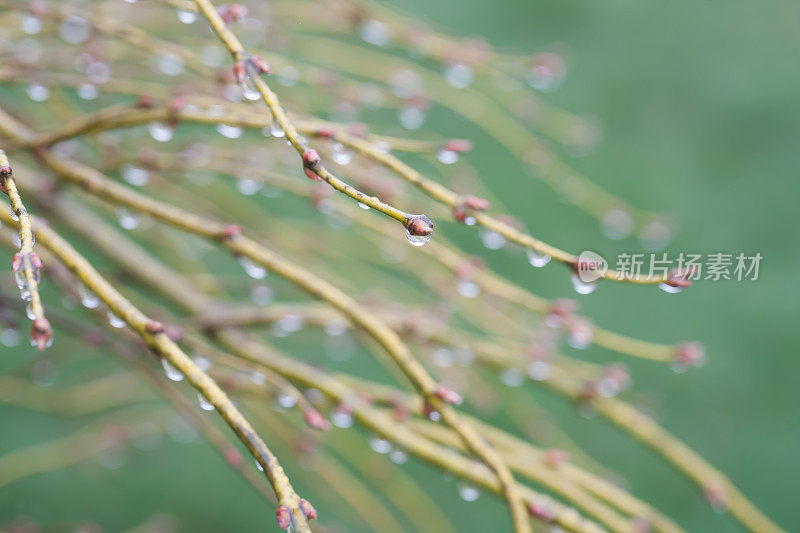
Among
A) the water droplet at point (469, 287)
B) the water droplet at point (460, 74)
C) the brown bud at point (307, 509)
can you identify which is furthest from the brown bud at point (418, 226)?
the water droplet at point (460, 74)

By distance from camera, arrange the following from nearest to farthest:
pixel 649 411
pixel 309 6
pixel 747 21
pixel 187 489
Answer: pixel 309 6
pixel 649 411
pixel 187 489
pixel 747 21

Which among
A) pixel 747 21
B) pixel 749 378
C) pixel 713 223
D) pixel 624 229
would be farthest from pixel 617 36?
pixel 624 229

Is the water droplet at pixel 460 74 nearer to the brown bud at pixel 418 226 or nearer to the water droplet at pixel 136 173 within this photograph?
the water droplet at pixel 136 173

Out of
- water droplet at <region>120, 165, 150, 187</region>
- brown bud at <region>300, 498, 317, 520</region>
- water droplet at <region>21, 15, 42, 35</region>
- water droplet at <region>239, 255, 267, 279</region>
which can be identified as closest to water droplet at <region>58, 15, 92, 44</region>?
water droplet at <region>21, 15, 42, 35</region>

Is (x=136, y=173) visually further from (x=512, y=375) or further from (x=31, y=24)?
(x=512, y=375)

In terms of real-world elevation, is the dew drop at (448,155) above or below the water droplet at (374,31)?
below

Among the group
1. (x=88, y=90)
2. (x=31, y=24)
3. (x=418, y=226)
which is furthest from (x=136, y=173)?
(x=418, y=226)

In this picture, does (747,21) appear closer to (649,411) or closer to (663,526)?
(649,411)
